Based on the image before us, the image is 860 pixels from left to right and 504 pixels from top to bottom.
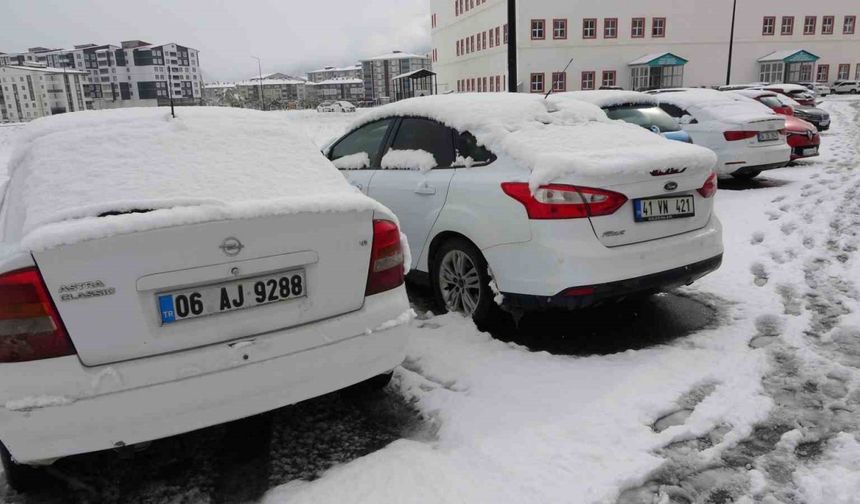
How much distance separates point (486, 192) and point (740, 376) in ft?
6.03

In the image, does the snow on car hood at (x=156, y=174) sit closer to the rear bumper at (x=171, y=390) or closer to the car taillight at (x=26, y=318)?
the car taillight at (x=26, y=318)

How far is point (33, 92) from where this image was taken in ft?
359

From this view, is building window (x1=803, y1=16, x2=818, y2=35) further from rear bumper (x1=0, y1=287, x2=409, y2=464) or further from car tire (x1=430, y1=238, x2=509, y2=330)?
rear bumper (x1=0, y1=287, x2=409, y2=464)

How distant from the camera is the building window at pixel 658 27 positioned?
50.4 m

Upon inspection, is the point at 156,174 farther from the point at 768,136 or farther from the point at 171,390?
the point at 768,136

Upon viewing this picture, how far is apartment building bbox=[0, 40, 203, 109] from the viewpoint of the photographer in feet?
391

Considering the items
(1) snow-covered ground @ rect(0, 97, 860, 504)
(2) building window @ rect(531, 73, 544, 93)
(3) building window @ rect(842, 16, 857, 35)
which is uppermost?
(3) building window @ rect(842, 16, 857, 35)

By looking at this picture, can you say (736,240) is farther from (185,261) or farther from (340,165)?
(185,261)

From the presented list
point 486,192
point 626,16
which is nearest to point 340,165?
point 486,192

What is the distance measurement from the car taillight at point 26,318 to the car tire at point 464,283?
2.62 m

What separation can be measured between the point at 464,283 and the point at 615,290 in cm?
112

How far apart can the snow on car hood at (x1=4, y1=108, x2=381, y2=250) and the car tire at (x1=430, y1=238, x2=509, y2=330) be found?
140 cm

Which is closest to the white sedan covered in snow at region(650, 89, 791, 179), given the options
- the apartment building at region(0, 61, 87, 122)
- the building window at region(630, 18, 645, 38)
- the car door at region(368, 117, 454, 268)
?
the car door at region(368, 117, 454, 268)

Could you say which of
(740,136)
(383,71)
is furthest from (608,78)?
(383,71)
